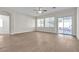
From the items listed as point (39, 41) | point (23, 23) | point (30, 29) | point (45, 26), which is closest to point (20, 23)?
point (23, 23)

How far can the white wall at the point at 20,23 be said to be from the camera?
11.3ft

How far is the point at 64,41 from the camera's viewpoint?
413cm

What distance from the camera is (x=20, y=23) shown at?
140 inches

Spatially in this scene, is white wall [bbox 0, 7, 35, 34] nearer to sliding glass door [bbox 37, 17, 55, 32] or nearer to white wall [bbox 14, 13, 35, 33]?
white wall [bbox 14, 13, 35, 33]

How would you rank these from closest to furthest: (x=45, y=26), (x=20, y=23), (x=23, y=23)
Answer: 1. (x=20, y=23)
2. (x=23, y=23)
3. (x=45, y=26)

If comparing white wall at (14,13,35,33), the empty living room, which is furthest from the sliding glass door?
white wall at (14,13,35,33)

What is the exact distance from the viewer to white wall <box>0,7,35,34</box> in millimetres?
3457

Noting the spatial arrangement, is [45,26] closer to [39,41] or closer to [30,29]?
[30,29]
